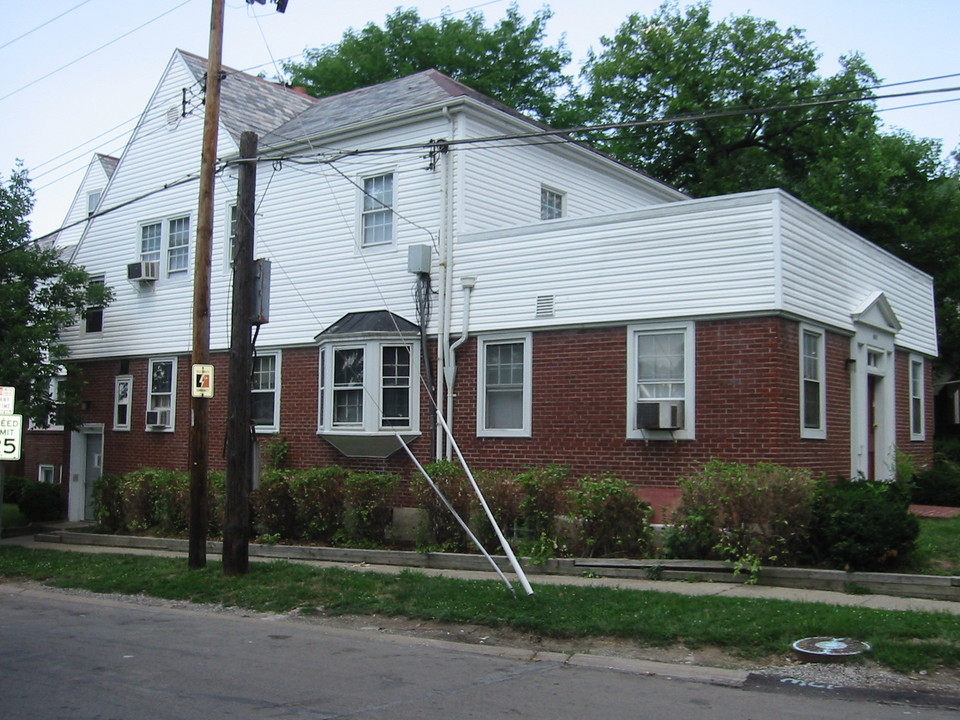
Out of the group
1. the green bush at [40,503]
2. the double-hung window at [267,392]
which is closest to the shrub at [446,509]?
the double-hung window at [267,392]

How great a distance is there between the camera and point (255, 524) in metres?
17.4

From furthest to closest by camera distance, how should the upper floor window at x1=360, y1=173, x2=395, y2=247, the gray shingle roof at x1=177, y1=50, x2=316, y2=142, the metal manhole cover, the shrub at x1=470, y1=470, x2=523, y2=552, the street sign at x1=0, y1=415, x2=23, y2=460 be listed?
1. the gray shingle roof at x1=177, y1=50, x2=316, y2=142
2. the upper floor window at x1=360, y1=173, x2=395, y2=247
3. the street sign at x1=0, y1=415, x2=23, y2=460
4. the shrub at x1=470, y1=470, x2=523, y2=552
5. the metal manhole cover

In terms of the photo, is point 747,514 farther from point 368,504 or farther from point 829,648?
point 368,504

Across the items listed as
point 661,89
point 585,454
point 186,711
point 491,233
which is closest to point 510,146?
point 491,233

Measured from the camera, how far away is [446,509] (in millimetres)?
14789

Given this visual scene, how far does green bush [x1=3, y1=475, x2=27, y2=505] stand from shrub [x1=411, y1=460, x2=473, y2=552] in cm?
1761

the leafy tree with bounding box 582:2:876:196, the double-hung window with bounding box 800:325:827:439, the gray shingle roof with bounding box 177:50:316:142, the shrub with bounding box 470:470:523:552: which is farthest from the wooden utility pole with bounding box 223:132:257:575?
the leafy tree with bounding box 582:2:876:196

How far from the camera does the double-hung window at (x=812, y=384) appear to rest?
15.2 metres

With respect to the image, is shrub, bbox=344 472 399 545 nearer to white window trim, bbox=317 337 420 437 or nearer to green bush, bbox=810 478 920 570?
white window trim, bbox=317 337 420 437

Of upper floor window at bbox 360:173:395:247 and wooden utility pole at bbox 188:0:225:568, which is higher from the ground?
upper floor window at bbox 360:173:395:247

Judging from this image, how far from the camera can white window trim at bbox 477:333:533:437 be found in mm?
16828

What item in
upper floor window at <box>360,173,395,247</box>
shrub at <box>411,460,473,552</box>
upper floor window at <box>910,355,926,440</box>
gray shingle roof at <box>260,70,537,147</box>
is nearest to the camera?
shrub at <box>411,460,473,552</box>

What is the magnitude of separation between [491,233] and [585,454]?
4.23 metres

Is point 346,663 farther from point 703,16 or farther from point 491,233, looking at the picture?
point 703,16
